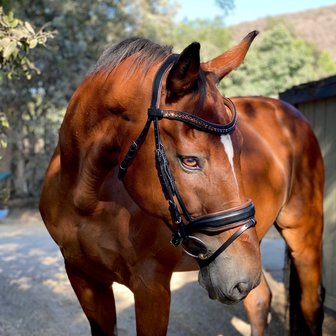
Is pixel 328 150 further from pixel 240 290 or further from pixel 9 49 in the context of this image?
pixel 240 290

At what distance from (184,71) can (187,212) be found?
47 centimetres

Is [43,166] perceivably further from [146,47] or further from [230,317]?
[146,47]

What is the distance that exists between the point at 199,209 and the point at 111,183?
0.68m

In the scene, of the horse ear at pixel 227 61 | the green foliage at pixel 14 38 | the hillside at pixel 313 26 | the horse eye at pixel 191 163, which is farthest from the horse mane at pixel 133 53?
the hillside at pixel 313 26

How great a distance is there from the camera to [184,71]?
1.54m

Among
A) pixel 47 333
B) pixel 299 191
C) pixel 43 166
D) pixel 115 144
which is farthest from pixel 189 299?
pixel 43 166

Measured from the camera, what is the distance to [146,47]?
6.15 ft

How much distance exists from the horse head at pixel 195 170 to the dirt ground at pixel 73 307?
266cm

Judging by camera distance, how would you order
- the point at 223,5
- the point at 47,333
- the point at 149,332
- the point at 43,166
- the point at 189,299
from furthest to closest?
1. the point at 43,166
2. the point at 189,299
3. the point at 223,5
4. the point at 47,333
5. the point at 149,332

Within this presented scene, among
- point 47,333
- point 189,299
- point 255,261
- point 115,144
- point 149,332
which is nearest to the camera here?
point 255,261

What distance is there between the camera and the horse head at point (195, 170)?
1.51 m

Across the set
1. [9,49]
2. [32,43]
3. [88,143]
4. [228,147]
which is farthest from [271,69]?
[228,147]

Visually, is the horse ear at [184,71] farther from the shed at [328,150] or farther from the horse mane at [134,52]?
the shed at [328,150]

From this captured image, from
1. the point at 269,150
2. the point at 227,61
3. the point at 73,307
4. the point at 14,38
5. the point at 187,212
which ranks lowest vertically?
the point at 73,307
